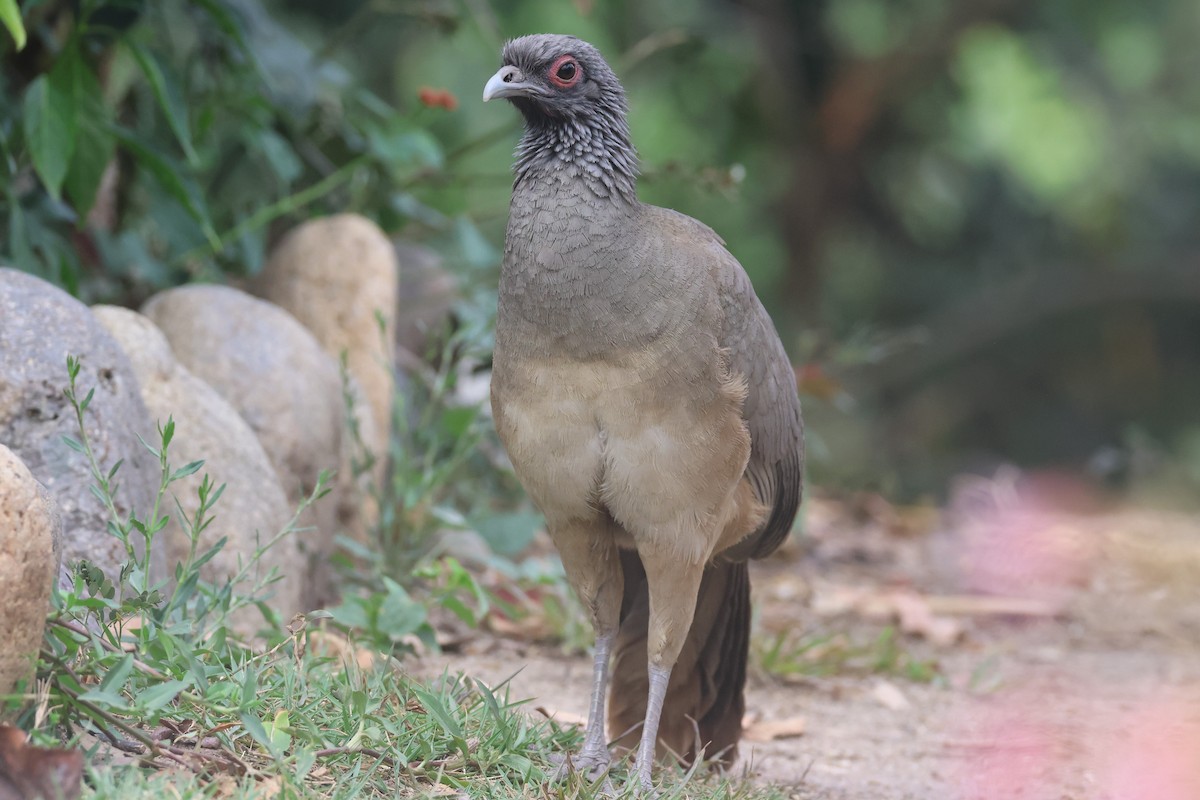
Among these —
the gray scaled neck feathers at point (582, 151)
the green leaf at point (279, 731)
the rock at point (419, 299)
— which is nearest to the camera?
the green leaf at point (279, 731)

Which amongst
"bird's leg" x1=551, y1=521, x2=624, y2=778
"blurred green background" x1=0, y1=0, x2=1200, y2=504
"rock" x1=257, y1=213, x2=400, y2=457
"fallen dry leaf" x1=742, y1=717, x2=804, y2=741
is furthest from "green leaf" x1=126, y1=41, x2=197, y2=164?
"blurred green background" x1=0, y1=0, x2=1200, y2=504

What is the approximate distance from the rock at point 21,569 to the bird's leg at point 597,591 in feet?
4.68

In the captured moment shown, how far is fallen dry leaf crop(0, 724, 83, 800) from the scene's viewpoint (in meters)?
2.62

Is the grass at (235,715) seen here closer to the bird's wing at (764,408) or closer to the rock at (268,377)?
the bird's wing at (764,408)

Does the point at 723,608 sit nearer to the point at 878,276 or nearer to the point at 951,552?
the point at 951,552

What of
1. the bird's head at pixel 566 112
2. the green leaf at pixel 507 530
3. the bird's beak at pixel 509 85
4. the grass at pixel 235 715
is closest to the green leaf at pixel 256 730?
the grass at pixel 235 715

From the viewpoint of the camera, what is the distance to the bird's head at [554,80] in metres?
3.89

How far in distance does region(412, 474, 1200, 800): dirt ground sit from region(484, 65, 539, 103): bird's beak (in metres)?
1.63

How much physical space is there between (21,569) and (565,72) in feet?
6.75

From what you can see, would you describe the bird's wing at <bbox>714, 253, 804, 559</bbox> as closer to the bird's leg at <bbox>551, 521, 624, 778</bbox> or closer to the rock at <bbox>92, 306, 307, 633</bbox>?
the bird's leg at <bbox>551, 521, 624, 778</bbox>

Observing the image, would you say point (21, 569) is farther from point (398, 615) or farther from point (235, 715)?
point (398, 615)

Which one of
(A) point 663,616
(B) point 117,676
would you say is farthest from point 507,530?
(B) point 117,676

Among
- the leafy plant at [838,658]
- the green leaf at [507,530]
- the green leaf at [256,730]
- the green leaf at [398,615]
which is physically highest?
the green leaf at [256,730]

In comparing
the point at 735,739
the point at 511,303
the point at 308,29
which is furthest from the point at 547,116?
the point at 308,29
